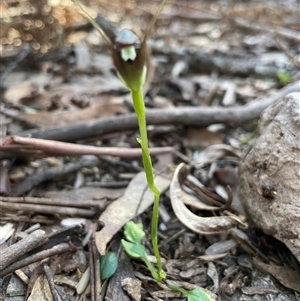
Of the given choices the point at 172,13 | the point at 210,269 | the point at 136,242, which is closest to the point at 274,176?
the point at 210,269

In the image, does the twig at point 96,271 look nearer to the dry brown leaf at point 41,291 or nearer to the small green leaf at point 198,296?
the dry brown leaf at point 41,291

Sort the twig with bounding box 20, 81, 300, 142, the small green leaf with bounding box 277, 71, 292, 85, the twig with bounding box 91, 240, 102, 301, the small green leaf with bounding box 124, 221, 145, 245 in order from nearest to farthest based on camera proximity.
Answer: the twig with bounding box 91, 240, 102, 301
the small green leaf with bounding box 124, 221, 145, 245
the twig with bounding box 20, 81, 300, 142
the small green leaf with bounding box 277, 71, 292, 85

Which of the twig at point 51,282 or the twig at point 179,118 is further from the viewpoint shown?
the twig at point 179,118

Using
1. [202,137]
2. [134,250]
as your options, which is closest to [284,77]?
[202,137]

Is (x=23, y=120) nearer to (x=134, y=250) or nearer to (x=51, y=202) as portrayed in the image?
(x=51, y=202)

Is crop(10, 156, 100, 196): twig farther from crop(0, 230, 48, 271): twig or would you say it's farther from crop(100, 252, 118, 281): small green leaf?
crop(100, 252, 118, 281): small green leaf

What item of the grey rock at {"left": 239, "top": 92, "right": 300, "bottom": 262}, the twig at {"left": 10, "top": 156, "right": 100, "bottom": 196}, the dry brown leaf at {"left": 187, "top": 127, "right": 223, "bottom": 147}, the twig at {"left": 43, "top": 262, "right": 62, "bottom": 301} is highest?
the grey rock at {"left": 239, "top": 92, "right": 300, "bottom": 262}

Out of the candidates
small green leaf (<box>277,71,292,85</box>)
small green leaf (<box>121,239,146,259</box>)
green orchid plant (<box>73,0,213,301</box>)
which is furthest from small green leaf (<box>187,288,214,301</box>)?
small green leaf (<box>277,71,292,85</box>)

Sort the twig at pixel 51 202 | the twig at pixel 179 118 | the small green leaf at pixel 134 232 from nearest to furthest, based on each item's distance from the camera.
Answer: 1. the small green leaf at pixel 134 232
2. the twig at pixel 51 202
3. the twig at pixel 179 118

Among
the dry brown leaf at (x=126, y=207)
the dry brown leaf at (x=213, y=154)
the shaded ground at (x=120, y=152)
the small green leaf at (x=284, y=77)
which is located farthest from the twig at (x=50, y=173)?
the small green leaf at (x=284, y=77)
